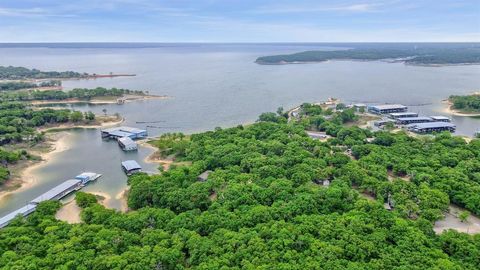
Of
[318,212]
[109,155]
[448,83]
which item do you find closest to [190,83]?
[109,155]

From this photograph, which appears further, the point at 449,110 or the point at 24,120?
the point at 449,110

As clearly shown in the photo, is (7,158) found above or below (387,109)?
below

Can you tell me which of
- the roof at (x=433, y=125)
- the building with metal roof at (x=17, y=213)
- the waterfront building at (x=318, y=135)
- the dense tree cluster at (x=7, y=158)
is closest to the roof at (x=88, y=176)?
the building with metal roof at (x=17, y=213)

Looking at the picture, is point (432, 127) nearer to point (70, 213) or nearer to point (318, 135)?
point (318, 135)

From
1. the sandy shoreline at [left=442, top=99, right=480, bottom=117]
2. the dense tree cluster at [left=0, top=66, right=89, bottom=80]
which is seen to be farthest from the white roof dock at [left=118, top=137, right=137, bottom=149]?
the dense tree cluster at [left=0, top=66, right=89, bottom=80]

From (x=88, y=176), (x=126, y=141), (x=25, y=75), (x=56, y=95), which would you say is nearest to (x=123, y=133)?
(x=126, y=141)

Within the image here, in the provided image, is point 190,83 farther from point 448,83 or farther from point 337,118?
point 448,83

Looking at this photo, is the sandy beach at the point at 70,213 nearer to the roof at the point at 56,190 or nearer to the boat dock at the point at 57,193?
the roof at the point at 56,190
